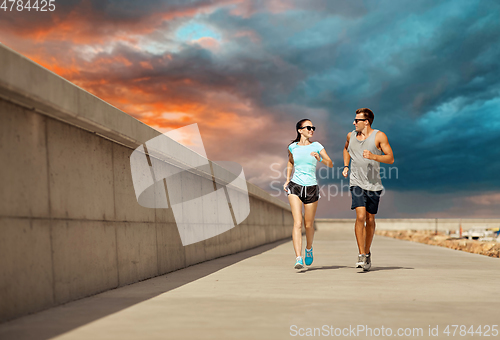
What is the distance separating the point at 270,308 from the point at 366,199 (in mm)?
3683

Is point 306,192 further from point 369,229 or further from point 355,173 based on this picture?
point 369,229

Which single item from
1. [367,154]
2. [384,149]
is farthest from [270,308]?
[384,149]

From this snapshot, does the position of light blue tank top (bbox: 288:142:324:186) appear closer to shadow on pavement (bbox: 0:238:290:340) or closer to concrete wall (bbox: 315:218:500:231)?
shadow on pavement (bbox: 0:238:290:340)

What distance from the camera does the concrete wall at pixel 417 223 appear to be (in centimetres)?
6206

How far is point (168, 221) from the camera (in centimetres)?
824

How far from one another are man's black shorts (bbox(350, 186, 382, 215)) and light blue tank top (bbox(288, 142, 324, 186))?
2.18 ft

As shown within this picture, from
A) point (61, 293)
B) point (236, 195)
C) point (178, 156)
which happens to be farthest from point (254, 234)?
point (61, 293)

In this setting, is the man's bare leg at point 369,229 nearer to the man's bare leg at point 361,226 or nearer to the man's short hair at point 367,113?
the man's bare leg at point 361,226

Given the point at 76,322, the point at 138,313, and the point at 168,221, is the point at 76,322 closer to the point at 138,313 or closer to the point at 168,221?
the point at 138,313

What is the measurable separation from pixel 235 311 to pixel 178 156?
14.9 feet

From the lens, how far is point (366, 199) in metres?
7.70

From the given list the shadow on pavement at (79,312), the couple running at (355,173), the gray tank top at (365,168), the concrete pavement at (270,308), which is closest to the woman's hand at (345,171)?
the couple running at (355,173)

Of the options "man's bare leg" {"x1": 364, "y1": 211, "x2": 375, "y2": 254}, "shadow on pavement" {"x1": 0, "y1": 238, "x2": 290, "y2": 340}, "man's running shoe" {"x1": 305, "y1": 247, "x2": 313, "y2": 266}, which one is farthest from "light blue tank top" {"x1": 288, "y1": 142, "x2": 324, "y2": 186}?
"shadow on pavement" {"x1": 0, "y1": 238, "x2": 290, "y2": 340}

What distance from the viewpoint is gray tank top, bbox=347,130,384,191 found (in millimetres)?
7652
